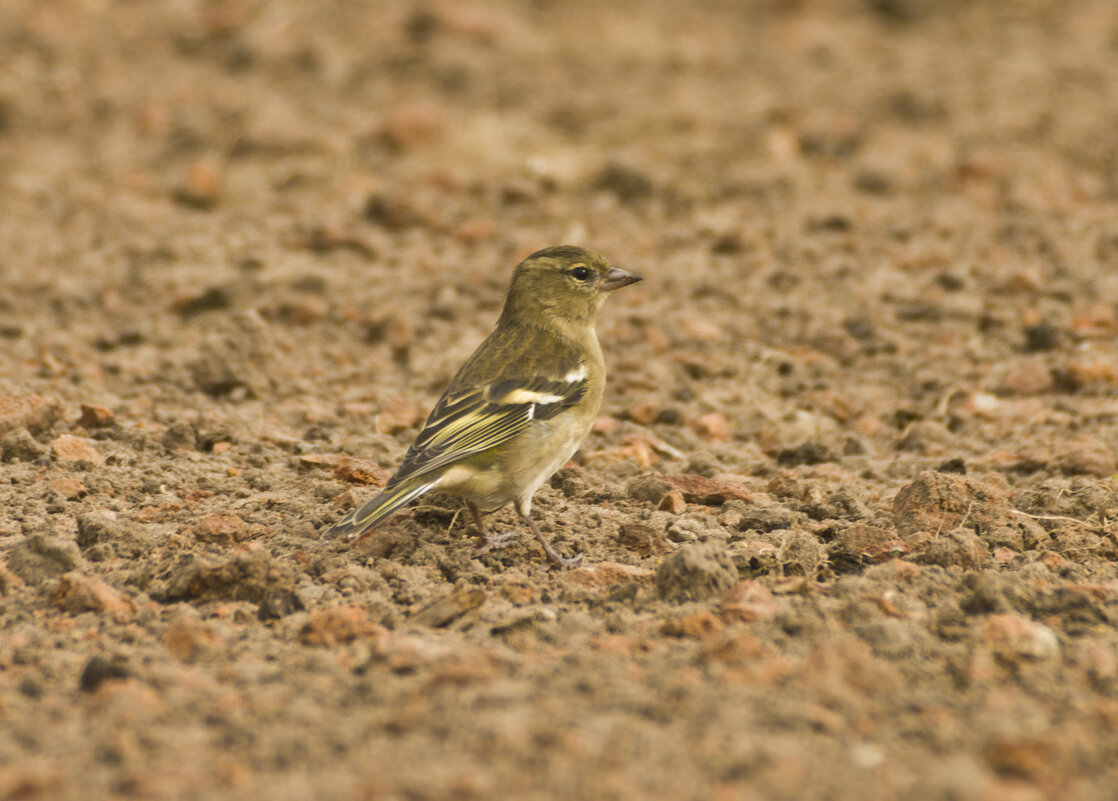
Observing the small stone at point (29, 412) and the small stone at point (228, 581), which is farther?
the small stone at point (29, 412)

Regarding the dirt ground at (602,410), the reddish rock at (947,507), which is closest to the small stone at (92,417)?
the dirt ground at (602,410)

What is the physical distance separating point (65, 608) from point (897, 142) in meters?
8.40

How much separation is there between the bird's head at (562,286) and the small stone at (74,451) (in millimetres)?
2218

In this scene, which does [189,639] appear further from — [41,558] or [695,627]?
[695,627]

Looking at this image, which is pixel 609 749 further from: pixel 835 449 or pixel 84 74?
pixel 84 74

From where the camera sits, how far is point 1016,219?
8.97 metres

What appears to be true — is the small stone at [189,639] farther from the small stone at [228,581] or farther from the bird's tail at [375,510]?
the bird's tail at [375,510]

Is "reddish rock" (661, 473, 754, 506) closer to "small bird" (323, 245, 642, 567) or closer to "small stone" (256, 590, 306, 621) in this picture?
"small bird" (323, 245, 642, 567)

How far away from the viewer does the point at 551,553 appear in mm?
4797

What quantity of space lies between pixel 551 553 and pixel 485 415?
787 mm

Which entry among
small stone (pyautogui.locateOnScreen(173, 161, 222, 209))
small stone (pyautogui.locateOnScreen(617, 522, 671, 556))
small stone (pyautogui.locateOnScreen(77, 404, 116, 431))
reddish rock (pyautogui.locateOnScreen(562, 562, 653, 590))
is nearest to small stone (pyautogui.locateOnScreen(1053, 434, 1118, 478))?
small stone (pyautogui.locateOnScreen(617, 522, 671, 556))

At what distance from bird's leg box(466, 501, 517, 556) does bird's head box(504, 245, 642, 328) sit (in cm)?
127

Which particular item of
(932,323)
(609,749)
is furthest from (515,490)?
(932,323)

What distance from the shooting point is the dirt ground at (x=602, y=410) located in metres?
3.23
